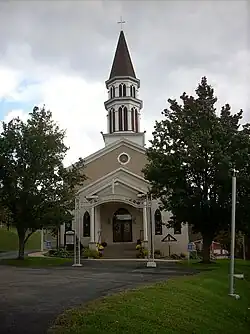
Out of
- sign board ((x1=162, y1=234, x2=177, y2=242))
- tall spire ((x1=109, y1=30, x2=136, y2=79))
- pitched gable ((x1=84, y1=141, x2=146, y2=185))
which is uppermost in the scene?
tall spire ((x1=109, y1=30, x2=136, y2=79))

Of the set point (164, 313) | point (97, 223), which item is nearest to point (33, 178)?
point (97, 223)

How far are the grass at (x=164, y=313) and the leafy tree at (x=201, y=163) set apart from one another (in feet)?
32.7

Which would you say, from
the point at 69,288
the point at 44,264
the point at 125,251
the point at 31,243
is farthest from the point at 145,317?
the point at 31,243

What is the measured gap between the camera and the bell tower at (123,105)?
139 feet

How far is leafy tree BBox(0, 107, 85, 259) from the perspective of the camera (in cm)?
2608

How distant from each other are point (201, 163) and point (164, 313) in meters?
14.6

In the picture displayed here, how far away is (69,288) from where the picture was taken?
13.1m

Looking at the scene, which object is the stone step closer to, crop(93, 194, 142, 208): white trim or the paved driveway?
crop(93, 194, 142, 208): white trim

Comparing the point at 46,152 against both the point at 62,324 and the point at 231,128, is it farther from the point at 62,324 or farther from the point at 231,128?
the point at 62,324

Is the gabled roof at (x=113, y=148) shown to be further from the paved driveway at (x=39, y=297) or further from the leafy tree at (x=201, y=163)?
the paved driveway at (x=39, y=297)

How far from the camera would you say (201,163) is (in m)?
23.0

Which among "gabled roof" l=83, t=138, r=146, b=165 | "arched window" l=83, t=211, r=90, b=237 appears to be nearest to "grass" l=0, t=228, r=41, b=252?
"arched window" l=83, t=211, r=90, b=237

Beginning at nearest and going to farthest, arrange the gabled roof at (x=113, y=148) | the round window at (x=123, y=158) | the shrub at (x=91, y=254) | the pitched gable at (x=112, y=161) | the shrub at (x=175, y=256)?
the shrub at (x=91, y=254) → the shrub at (x=175, y=256) → the gabled roof at (x=113, y=148) → the pitched gable at (x=112, y=161) → the round window at (x=123, y=158)

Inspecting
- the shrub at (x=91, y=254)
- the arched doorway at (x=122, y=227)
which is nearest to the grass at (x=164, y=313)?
the shrub at (x=91, y=254)
